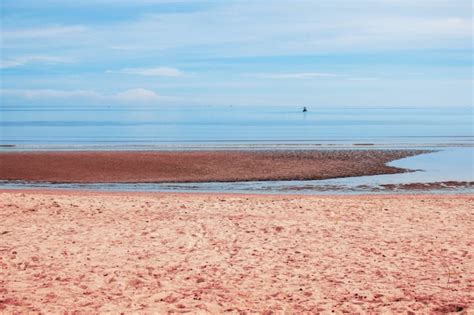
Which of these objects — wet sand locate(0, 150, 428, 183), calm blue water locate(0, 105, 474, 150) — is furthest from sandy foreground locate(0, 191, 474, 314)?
calm blue water locate(0, 105, 474, 150)

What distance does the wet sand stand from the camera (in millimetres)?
27438

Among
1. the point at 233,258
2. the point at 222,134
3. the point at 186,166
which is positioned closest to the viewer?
the point at 233,258

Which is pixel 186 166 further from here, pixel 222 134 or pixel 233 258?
pixel 222 134

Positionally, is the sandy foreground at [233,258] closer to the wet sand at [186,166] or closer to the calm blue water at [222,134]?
the wet sand at [186,166]

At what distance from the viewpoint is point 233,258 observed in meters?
10.3

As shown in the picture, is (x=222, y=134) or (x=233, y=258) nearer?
(x=233, y=258)

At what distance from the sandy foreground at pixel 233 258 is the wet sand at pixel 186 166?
38.0ft

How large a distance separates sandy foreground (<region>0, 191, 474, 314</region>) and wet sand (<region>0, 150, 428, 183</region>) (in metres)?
11.6

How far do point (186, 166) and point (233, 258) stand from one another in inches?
813

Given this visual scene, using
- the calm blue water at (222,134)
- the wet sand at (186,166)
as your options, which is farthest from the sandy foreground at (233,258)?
the calm blue water at (222,134)

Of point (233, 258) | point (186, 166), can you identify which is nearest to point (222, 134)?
point (186, 166)

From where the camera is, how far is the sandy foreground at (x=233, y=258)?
316 inches

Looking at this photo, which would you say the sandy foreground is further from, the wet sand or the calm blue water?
the calm blue water

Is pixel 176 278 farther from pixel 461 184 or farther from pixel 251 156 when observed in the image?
pixel 251 156
